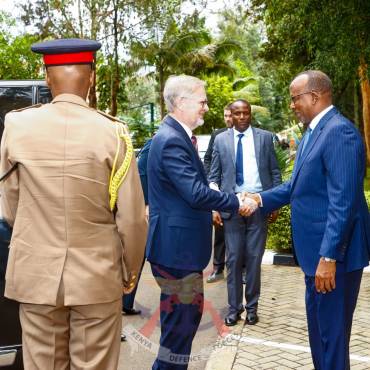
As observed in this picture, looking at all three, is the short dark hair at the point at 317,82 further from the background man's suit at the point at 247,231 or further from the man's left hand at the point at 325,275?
the background man's suit at the point at 247,231

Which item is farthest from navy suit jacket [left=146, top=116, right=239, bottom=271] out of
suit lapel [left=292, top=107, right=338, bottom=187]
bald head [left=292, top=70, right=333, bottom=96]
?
bald head [left=292, top=70, right=333, bottom=96]

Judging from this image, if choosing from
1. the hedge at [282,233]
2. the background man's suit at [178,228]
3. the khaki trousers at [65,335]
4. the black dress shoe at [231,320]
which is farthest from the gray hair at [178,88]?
the hedge at [282,233]

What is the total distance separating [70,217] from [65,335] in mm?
556

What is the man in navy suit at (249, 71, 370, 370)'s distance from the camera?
3.53 meters

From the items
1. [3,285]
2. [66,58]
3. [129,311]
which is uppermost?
[66,58]

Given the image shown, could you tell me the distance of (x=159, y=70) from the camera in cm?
3572

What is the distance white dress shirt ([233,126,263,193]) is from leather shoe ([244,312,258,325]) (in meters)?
1.18

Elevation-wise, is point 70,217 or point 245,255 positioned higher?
point 70,217

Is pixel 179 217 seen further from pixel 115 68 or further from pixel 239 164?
pixel 115 68

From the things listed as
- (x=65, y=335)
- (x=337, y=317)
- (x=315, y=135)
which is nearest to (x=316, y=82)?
(x=315, y=135)

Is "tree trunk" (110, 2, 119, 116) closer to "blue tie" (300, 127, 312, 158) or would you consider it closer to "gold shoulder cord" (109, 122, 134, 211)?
"blue tie" (300, 127, 312, 158)

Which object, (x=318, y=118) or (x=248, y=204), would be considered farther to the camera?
(x=248, y=204)

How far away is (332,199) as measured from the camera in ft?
11.6

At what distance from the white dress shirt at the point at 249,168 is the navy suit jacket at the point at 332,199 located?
219 cm
